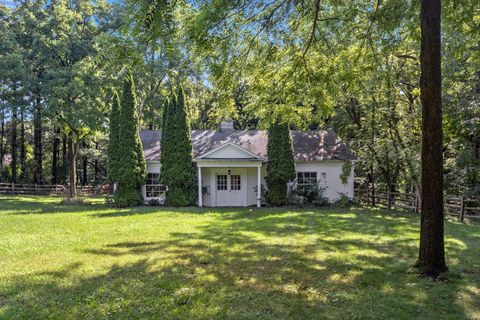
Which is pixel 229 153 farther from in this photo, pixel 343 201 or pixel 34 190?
pixel 34 190

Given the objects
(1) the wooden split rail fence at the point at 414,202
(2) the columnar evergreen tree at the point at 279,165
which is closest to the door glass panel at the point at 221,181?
(2) the columnar evergreen tree at the point at 279,165

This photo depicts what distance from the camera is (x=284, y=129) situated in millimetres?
18141

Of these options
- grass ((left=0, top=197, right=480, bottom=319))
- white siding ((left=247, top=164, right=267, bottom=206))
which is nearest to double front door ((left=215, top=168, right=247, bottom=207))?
white siding ((left=247, top=164, right=267, bottom=206))

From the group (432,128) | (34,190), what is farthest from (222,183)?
(34,190)

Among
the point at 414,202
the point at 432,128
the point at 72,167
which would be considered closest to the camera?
the point at 432,128

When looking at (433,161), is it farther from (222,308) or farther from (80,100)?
(80,100)

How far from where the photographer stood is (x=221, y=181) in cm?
1945

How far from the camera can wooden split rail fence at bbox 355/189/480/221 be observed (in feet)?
45.6

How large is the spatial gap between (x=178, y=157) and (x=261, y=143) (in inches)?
211

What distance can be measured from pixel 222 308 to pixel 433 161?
12.6 ft

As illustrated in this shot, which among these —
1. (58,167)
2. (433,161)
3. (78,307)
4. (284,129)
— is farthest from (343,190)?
(58,167)

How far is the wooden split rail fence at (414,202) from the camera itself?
45.6ft

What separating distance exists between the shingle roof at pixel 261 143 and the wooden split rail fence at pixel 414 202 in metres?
2.72

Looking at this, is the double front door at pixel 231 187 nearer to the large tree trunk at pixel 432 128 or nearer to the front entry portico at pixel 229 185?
the front entry portico at pixel 229 185
